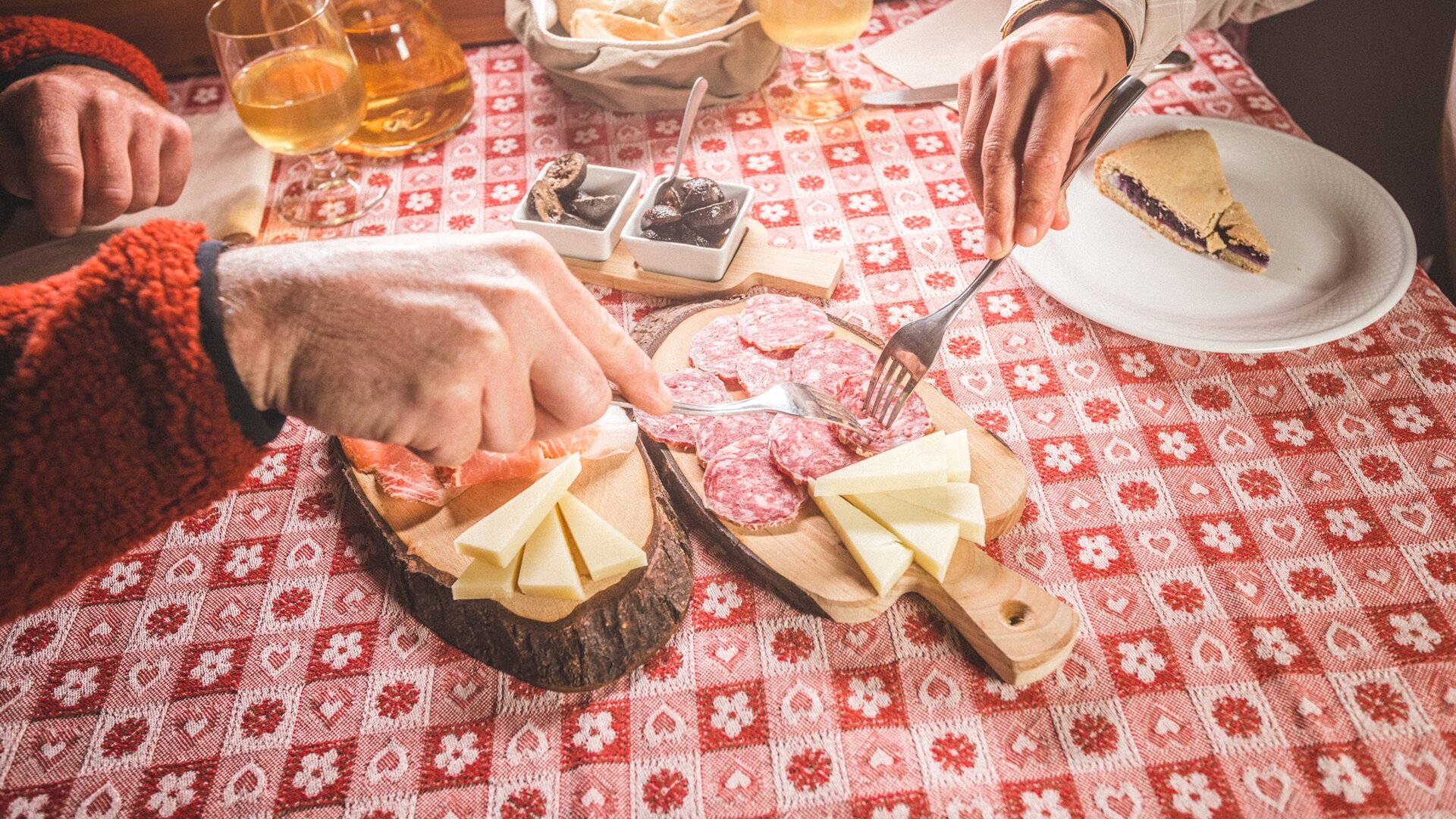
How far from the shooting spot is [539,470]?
1175 mm

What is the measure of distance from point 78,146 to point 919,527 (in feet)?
4.71

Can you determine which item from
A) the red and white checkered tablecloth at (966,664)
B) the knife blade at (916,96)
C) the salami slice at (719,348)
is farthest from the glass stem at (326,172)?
the knife blade at (916,96)

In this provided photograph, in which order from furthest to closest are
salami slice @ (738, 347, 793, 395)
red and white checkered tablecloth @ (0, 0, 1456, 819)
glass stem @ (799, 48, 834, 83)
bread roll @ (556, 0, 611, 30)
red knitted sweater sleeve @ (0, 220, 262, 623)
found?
glass stem @ (799, 48, 834, 83) < bread roll @ (556, 0, 611, 30) < salami slice @ (738, 347, 793, 395) < red and white checkered tablecloth @ (0, 0, 1456, 819) < red knitted sweater sleeve @ (0, 220, 262, 623)

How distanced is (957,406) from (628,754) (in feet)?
2.21

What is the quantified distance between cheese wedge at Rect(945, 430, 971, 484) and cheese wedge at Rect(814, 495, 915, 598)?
0.39 ft

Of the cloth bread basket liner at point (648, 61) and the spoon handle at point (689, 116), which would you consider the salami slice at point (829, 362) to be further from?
the cloth bread basket liner at point (648, 61)

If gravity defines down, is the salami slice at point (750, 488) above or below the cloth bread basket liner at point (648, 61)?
below

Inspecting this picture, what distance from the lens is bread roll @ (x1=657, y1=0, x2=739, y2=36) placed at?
1.72m

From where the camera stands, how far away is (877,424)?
47.6 inches

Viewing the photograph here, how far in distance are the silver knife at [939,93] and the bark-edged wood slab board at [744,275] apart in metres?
0.52

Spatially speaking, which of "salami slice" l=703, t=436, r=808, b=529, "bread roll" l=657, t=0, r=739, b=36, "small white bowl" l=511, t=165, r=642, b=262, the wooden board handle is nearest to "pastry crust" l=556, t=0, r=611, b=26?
"bread roll" l=657, t=0, r=739, b=36

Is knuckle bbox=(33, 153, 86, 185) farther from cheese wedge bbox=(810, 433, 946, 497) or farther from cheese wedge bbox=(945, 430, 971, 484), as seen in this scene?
cheese wedge bbox=(945, 430, 971, 484)

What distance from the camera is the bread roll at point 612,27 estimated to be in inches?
68.1

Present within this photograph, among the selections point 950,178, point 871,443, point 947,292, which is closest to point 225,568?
point 871,443
